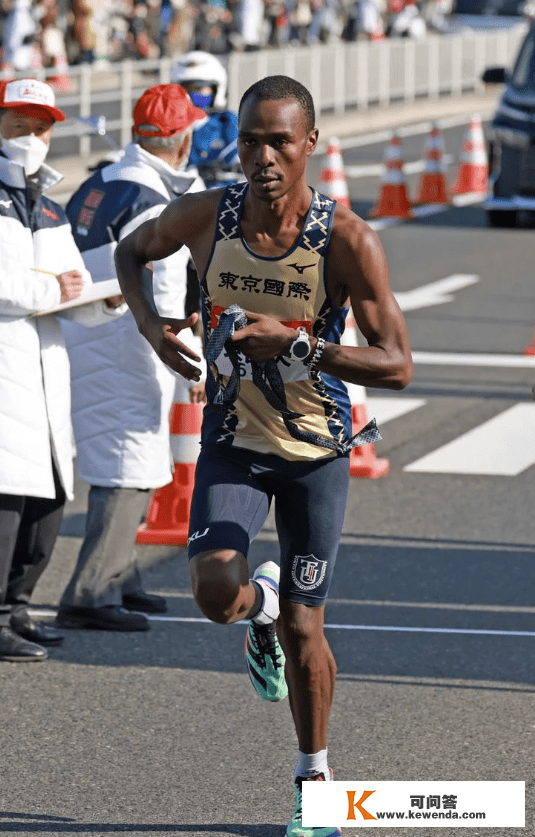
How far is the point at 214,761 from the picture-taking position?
554 cm

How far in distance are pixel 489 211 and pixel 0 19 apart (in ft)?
55.4

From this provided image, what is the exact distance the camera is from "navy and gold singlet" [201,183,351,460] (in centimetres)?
471

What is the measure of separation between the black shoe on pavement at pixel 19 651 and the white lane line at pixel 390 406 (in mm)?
4823

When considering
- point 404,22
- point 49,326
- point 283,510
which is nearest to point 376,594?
point 49,326

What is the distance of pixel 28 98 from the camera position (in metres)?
6.55

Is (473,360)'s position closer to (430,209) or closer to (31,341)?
(31,341)

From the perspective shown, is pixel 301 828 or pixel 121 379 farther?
pixel 121 379

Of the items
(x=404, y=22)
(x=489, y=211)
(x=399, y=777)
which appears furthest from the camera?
(x=404, y=22)

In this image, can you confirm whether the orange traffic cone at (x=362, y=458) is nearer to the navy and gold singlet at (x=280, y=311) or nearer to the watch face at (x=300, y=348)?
the navy and gold singlet at (x=280, y=311)

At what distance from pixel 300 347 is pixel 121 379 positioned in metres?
2.63

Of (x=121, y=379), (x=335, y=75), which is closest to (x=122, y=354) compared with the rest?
(x=121, y=379)

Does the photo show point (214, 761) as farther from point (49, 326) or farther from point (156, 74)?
point (156, 74)

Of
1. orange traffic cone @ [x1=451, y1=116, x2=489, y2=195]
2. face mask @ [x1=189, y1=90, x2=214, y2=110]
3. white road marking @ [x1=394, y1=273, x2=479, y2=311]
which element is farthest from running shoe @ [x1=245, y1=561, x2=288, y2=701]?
orange traffic cone @ [x1=451, y1=116, x2=489, y2=195]

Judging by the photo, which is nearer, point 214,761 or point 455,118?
point 214,761
